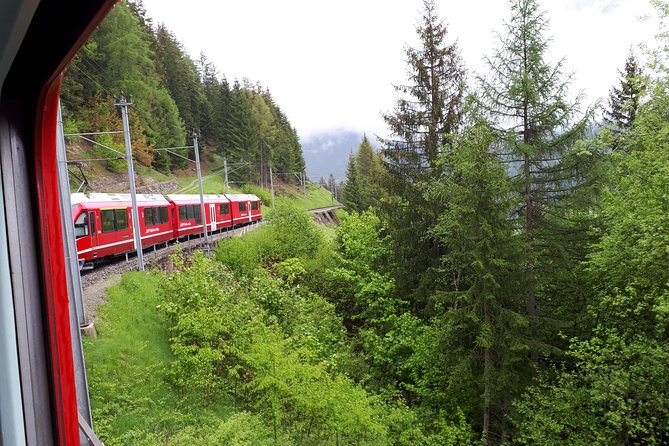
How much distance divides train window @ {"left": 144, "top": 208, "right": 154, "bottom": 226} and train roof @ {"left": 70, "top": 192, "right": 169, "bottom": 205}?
1.01 feet

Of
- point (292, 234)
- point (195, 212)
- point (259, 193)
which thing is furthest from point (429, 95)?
point (259, 193)

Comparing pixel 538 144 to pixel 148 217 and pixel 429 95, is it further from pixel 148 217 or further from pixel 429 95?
pixel 148 217

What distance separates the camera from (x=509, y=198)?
30.3 feet

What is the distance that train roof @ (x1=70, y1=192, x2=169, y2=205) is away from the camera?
12.0 m

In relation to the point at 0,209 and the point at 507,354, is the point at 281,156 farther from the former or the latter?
the point at 0,209

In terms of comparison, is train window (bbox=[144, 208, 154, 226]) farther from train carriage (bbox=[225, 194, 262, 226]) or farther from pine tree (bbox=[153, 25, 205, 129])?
pine tree (bbox=[153, 25, 205, 129])

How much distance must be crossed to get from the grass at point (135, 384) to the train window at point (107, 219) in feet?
10.8

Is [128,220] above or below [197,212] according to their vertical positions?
below

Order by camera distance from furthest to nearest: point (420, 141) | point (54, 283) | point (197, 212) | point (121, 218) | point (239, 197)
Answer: point (239, 197) → point (197, 212) → point (121, 218) → point (420, 141) → point (54, 283)

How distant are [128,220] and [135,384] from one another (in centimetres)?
802

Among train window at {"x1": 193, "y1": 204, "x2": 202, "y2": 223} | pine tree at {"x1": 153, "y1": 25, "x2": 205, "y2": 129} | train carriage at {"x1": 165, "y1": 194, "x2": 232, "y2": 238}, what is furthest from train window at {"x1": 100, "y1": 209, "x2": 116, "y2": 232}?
pine tree at {"x1": 153, "y1": 25, "x2": 205, "y2": 129}

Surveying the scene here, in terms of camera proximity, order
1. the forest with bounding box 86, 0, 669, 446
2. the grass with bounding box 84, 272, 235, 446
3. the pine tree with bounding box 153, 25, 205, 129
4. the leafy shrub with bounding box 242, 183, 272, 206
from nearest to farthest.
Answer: the grass with bounding box 84, 272, 235, 446
the forest with bounding box 86, 0, 669, 446
the pine tree with bounding box 153, 25, 205, 129
the leafy shrub with bounding box 242, 183, 272, 206

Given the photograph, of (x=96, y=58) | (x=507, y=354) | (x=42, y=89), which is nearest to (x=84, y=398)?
(x=42, y=89)

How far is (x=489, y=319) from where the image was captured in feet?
30.7
